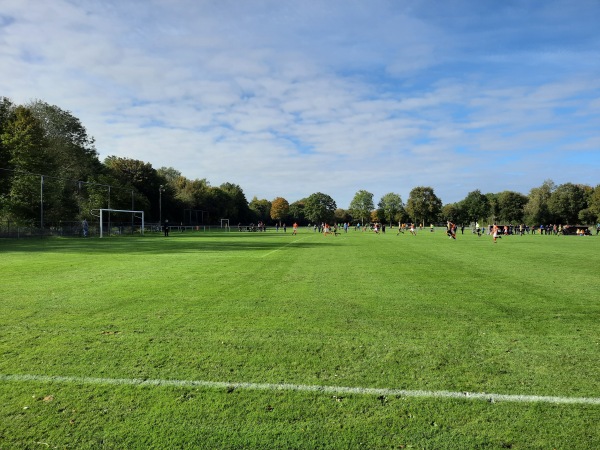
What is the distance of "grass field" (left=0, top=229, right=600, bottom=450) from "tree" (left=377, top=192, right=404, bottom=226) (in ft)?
443

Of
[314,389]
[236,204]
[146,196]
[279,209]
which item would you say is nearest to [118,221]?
[146,196]

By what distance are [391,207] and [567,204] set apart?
187 feet

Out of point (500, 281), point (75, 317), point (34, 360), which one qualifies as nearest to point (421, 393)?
point (34, 360)

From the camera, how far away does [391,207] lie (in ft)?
486

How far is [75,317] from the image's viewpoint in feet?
22.8

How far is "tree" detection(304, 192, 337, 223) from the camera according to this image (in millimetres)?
146875

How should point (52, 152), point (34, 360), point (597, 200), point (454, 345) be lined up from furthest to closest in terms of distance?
point (597, 200) < point (52, 152) < point (454, 345) < point (34, 360)

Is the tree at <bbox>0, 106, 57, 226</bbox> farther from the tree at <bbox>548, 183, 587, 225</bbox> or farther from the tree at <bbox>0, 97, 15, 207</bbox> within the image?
the tree at <bbox>548, 183, 587, 225</bbox>

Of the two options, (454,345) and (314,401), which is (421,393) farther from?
(454,345)

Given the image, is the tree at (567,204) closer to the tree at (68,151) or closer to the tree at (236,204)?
the tree at (236,204)

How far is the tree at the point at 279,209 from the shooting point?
158 metres

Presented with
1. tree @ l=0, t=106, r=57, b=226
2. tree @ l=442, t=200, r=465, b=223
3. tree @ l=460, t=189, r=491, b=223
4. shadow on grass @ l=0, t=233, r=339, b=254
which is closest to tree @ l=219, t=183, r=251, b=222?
tree @ l=0, t=106, r=57, b=226

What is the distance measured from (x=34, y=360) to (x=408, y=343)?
466 cm

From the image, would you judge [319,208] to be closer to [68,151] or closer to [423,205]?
[423,205]
